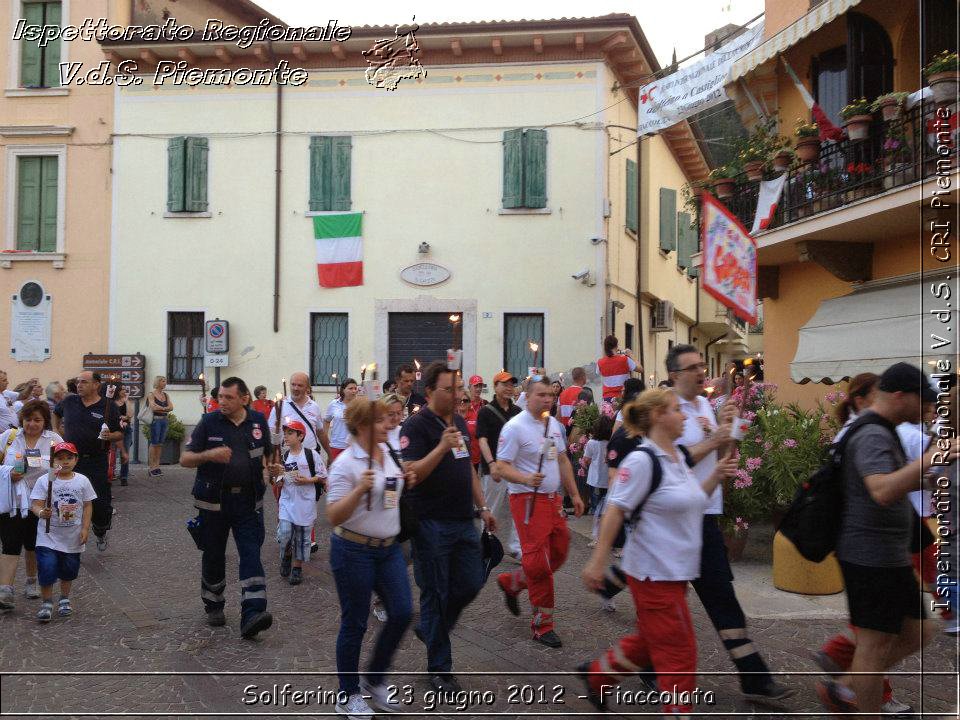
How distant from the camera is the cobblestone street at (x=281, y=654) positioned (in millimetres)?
5184

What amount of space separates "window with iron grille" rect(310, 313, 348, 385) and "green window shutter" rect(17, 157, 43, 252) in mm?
→ 6813

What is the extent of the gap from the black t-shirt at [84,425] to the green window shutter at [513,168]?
11.5 m

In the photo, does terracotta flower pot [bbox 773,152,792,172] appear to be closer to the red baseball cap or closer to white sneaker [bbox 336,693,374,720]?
the red baseball cap

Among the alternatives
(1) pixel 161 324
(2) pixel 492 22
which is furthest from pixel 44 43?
(2) pixel 492 22

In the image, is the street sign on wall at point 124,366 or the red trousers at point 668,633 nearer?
the red trousers at point 668,633

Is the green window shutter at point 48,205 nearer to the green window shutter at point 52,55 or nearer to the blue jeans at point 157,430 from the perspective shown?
the green window shutter at point 52,55

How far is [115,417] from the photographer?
32.1 ft

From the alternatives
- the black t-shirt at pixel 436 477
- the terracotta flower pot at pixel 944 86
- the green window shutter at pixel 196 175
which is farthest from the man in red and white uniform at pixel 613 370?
the green window shutter at pixel 196 175

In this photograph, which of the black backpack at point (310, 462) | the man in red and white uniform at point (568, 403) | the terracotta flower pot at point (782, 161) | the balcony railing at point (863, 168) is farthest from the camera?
the man in red and white uniform at point (568, 403)

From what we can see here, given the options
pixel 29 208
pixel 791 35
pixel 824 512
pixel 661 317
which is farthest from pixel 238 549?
pixel 661 317

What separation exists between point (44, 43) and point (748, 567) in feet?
64.1

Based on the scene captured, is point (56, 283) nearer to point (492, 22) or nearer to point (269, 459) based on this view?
point (492, 22)

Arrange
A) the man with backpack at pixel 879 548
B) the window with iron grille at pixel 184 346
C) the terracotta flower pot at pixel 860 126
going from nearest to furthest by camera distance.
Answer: the man with backpack at pixel 879 548, the terracotta flower pot at pixel 860 126, the window with iron grille at pixel 184 346

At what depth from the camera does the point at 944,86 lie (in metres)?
9.59
